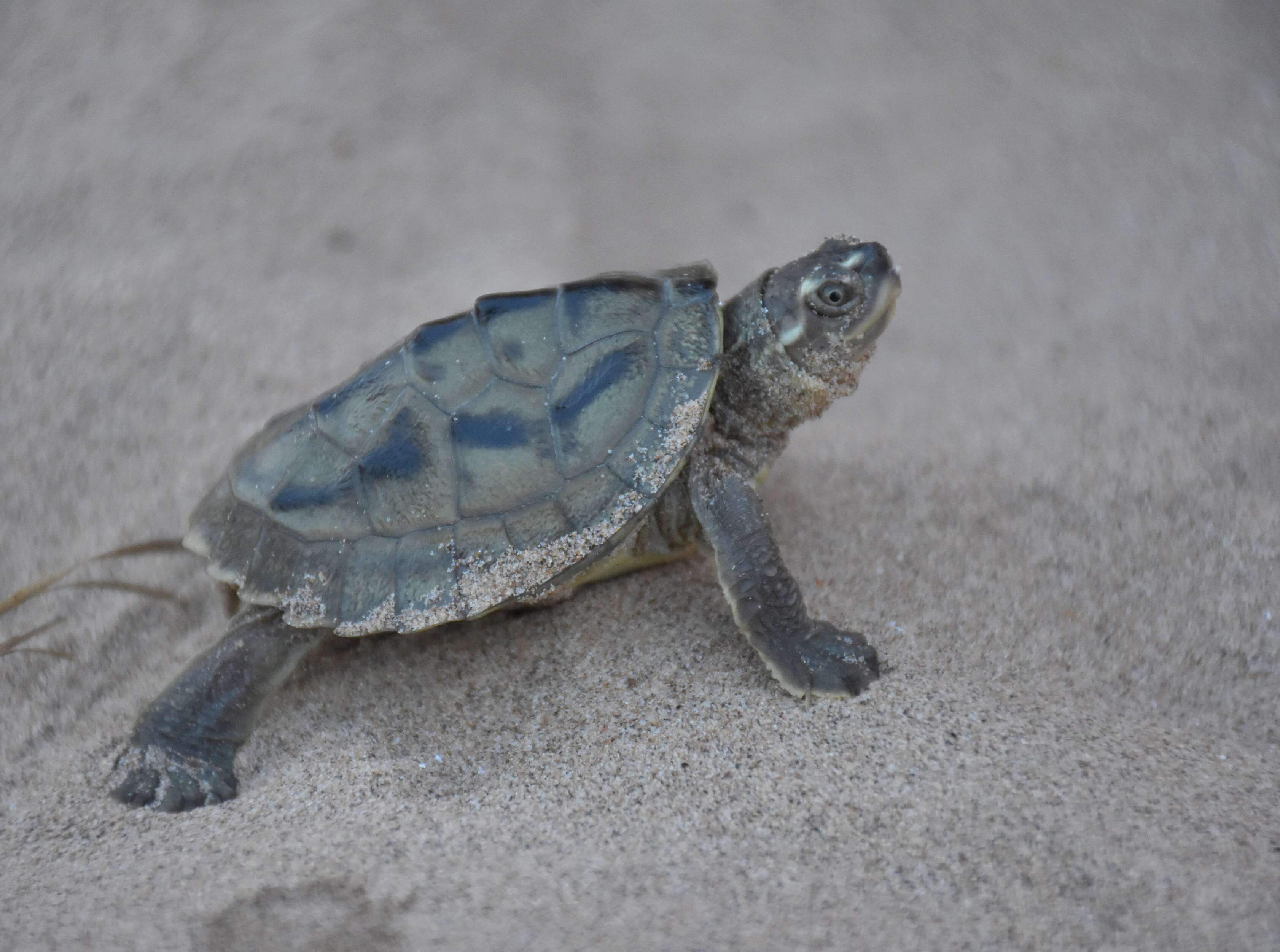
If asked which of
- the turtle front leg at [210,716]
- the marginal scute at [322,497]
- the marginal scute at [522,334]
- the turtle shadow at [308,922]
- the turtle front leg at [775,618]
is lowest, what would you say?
the turtle shadow at [308,922]

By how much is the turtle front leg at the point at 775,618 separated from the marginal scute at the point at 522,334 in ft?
2.04

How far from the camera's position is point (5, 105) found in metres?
5.07

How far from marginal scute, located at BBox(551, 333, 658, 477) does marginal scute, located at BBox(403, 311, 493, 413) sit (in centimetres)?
24

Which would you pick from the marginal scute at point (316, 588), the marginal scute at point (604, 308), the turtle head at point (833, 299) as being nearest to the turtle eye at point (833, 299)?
the turtle head at point (833, 299)

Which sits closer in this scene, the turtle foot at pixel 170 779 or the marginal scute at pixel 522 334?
the turtle foot at pixel 170 779

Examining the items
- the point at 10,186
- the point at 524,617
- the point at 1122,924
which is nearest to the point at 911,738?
the point at 1122,924

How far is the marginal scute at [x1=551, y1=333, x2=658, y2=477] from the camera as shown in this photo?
8.30 feet

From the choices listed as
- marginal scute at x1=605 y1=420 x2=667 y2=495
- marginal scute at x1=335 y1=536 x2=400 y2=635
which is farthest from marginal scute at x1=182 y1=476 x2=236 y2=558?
marginal scute at x1=605 y1=420 x2=667 y2=495

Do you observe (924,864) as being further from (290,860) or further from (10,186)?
(10,186)

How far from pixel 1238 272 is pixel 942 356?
157cm

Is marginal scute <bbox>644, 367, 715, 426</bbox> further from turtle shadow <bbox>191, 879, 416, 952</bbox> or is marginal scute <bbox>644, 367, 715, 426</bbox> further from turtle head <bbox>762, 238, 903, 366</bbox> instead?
turtle shadow <bbox>191, 879, 416, 952</bbox>

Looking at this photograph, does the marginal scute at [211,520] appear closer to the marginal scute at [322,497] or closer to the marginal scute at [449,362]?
the marginal scute at [322,497]

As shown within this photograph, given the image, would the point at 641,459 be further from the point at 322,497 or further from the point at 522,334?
the point at 322,497

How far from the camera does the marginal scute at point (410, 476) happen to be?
253 cm
